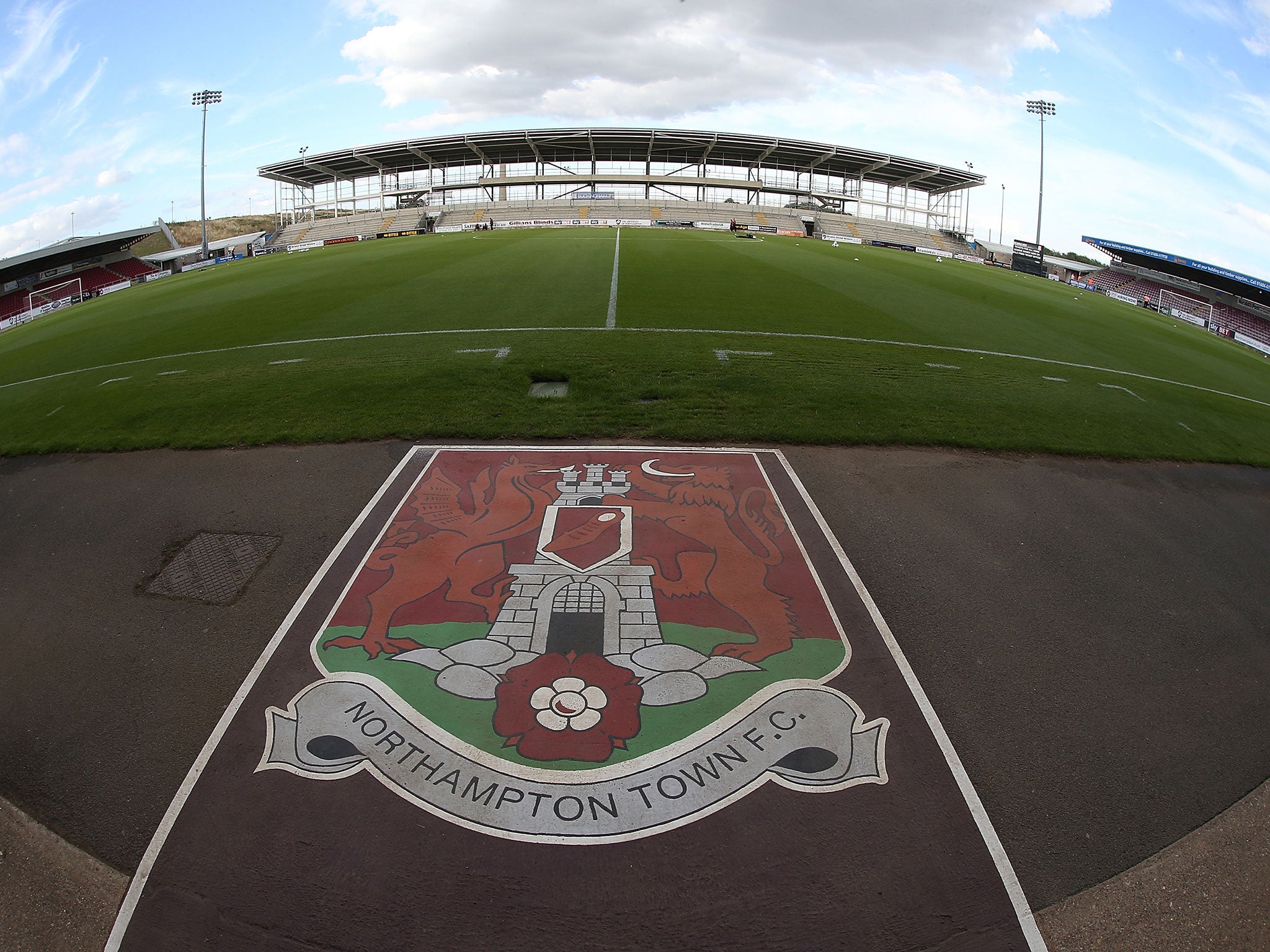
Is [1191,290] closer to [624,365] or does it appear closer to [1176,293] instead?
[1176,293]

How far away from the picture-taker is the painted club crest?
18.7ft

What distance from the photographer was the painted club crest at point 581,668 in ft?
18.7

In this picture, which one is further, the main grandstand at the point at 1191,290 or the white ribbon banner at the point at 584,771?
the main grandstand at the point at 1191,290

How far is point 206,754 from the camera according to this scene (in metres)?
6.03

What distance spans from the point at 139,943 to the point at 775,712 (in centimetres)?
525

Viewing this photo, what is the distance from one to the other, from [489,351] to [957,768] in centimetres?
1452

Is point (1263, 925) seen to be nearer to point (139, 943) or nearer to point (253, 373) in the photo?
point (139, 943)

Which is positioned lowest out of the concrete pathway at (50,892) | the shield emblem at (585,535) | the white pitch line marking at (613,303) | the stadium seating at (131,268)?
the concrete pathway at (50,892)

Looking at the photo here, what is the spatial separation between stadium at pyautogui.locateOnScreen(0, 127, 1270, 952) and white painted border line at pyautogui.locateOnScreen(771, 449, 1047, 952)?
4 centimetres

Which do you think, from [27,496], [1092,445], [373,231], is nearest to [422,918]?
[27,496]

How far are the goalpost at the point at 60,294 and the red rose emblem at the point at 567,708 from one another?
53.7 meters

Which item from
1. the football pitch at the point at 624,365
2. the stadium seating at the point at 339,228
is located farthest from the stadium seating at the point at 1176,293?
the stadium seating at the point at 339,228

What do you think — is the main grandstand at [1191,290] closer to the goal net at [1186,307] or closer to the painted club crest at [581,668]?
the goal net at [1186,307]

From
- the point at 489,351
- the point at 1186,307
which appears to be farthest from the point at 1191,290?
the point at 489,351
